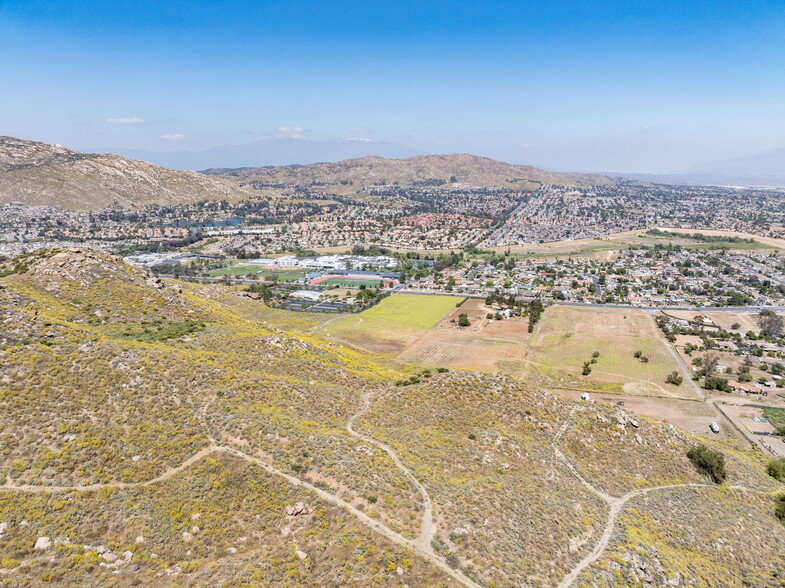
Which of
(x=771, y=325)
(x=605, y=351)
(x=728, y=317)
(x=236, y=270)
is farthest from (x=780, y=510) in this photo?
(x=236, y=270)

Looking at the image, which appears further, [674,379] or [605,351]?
[605,351]

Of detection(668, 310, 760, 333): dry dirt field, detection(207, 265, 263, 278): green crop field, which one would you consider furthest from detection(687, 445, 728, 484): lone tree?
detection(207, 265, 263, 278): green crop field

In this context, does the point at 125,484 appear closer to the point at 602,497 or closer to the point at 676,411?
the point at 602,497

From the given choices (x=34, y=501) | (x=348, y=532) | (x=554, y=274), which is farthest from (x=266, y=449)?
(x=554, y=274)

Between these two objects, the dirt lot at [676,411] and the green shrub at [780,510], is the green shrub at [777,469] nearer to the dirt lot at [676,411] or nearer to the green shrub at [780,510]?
the green shrub at [780,510]

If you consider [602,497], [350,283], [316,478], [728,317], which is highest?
[316,478]

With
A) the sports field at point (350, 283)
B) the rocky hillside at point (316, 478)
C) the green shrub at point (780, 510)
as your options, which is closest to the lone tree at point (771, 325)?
the rocky hillside at point (316, 478)
